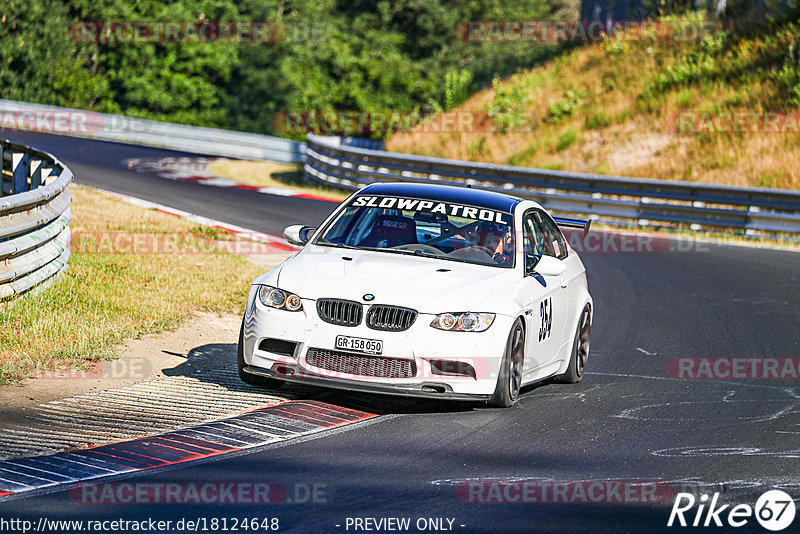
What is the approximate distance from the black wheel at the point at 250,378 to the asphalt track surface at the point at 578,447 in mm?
446

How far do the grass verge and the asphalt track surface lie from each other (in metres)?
2.40

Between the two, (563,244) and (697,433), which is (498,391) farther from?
(563,244)

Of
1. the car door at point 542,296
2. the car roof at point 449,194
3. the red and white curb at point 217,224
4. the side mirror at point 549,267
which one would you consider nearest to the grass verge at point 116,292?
the red and white curb at point 217,224

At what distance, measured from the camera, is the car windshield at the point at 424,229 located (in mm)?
9250

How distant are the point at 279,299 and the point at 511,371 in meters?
1.72

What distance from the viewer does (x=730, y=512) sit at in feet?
20.2

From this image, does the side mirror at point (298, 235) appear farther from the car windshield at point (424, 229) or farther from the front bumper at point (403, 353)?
the front bumper at point (403, 353)

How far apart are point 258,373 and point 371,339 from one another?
3.00ft

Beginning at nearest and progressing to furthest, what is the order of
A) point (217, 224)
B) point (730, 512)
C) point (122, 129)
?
point (730, 512) < point (217, 224) < point (122, 129)

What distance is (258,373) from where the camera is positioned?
8352 millimetres

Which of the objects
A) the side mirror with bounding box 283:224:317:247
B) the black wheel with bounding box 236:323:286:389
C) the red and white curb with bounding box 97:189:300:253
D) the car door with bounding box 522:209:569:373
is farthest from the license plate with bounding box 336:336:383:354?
the red and white curb with bounding box 97:189:300:253

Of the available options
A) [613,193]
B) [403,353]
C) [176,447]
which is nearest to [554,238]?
[403,353]

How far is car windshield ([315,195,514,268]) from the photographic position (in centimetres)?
925

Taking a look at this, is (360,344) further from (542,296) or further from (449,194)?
(449,194)
